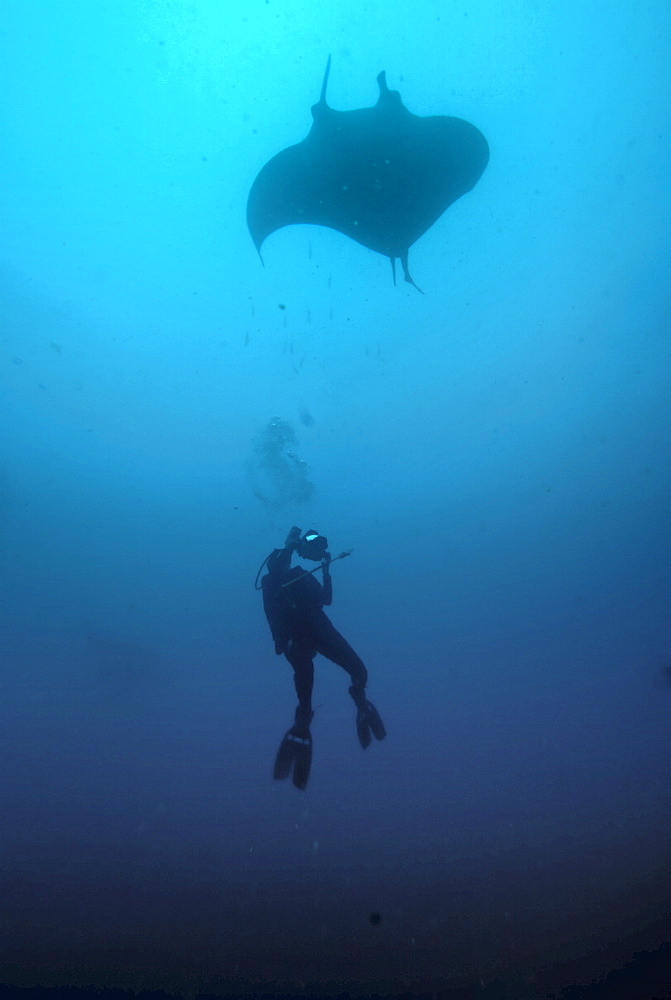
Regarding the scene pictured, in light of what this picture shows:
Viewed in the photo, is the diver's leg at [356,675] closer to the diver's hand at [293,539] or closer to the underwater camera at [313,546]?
the underwater camera at [313,546]

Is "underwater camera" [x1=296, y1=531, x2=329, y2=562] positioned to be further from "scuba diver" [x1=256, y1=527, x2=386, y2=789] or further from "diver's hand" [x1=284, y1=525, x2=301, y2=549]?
"diver's hand" [x1=284, y1=525, x2=301, y2=549]

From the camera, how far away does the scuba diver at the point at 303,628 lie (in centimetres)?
559

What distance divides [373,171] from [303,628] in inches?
236

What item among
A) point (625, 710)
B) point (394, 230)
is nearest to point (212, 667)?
point (625, 710)

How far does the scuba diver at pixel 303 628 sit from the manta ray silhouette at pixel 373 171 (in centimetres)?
378

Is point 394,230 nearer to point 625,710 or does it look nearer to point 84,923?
point 84,923

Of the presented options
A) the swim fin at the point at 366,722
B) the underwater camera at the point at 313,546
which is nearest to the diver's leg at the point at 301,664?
the swim fin at the point at 366,722

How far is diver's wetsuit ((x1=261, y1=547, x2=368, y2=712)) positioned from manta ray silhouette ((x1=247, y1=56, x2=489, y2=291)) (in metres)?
3.98

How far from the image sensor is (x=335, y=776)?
12906mm

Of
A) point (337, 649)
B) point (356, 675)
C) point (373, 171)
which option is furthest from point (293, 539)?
point (373, 171)

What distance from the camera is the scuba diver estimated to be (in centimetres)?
559

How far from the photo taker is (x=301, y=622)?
18.9 ft

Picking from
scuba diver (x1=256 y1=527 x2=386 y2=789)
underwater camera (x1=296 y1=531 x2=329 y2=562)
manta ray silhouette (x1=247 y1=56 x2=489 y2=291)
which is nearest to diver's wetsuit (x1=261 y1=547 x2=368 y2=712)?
scuba diver (x1=256 y1=527 x2=386 y2=789)

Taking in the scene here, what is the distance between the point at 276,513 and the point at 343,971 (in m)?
37.6
